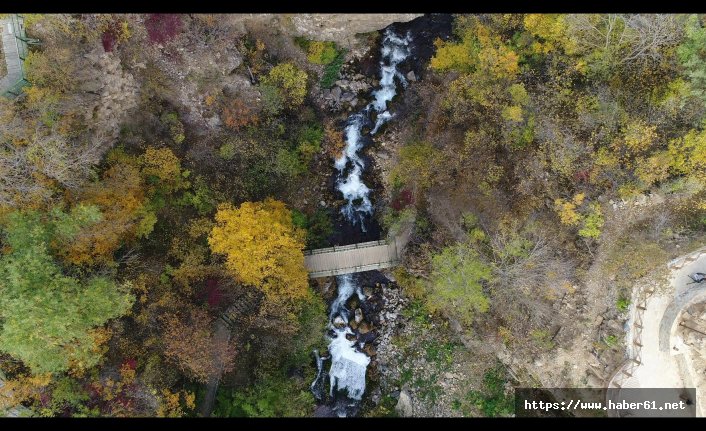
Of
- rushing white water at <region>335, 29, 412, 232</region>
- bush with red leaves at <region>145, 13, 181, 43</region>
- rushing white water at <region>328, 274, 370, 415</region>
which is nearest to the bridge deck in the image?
bush with red leaves at <region>145, 13, 181, 43</region>

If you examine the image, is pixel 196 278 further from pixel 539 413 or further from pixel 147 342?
pixel 539 413

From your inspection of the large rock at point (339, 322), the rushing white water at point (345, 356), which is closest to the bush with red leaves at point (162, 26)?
the rushing white water at point (345, 356)

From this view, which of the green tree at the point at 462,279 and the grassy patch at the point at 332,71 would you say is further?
the grassy patch at the point at 332,71

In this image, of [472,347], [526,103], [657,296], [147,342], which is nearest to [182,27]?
[147,342]

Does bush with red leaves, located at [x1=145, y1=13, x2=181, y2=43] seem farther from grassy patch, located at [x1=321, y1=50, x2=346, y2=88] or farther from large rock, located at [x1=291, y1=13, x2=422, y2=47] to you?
grassy patch, located at [x1=321, y1=50, x2=346, y2=88]

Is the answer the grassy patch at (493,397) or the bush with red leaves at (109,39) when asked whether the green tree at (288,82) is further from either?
the grassy patch at (493,397)
